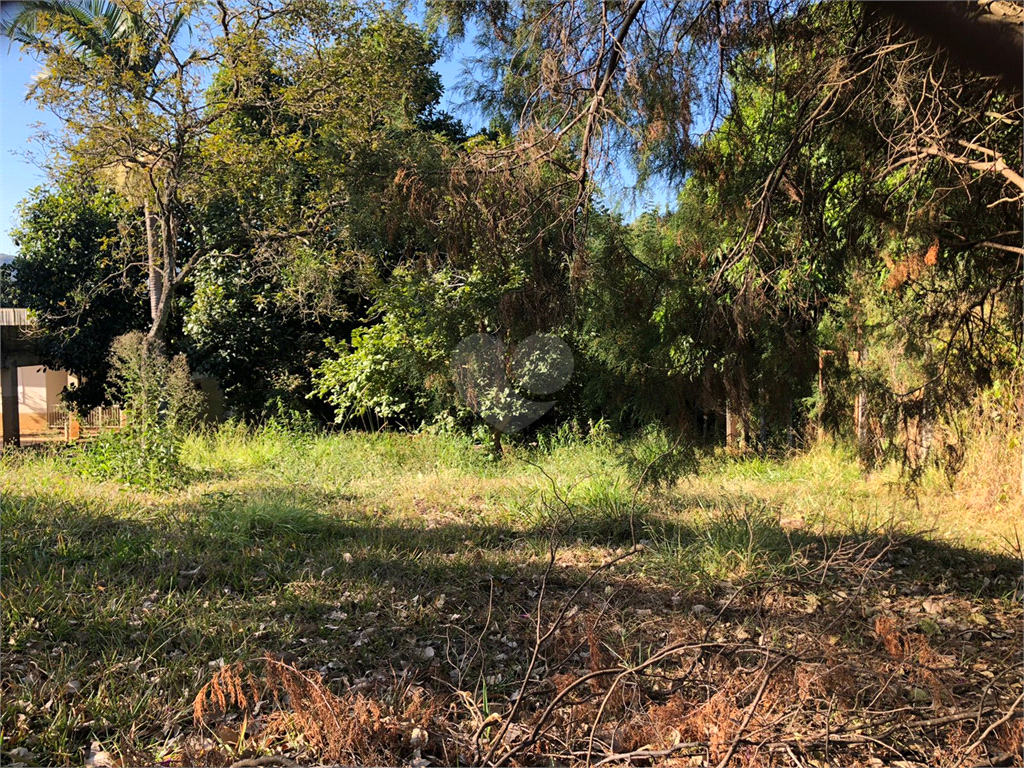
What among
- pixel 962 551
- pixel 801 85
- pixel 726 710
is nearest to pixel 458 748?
pixel 726 710

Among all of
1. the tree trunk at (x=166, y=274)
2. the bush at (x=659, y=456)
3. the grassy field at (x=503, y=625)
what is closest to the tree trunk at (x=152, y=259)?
the tree trunk at (x=166, y=274)

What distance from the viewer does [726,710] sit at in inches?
105

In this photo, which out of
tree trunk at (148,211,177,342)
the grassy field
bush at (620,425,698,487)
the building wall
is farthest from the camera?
the building wall

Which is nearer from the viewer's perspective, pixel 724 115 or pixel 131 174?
pixel 724 115

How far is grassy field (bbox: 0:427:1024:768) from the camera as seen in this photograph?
265 centimetres

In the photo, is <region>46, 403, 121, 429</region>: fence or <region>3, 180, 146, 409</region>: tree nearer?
<region>46, 403, 121, 429</region>: fence

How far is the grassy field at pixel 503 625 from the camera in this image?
8.71 feet

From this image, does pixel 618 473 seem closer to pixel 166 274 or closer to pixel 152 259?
pixel 166 274

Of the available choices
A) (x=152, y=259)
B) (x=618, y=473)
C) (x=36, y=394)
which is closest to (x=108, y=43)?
(x=152, y=259)

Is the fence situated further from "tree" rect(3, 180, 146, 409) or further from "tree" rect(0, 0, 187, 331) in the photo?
"tree" rect(0, 0, 187, 331)

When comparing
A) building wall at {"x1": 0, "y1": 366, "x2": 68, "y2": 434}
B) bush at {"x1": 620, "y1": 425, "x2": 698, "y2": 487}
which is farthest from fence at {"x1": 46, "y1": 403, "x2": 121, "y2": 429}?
bush at {"x1": 620, "y1": 425, "x2": 698, "y2": 487}

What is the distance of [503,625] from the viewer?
3766mm

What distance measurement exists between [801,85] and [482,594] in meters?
3.47

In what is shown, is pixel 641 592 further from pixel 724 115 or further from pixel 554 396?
pixel 554 396
